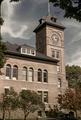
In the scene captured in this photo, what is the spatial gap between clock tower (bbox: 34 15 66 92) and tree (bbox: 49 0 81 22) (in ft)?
174

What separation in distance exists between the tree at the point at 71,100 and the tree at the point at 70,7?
126ft

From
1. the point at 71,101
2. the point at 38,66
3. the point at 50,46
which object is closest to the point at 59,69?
the point at 50,46

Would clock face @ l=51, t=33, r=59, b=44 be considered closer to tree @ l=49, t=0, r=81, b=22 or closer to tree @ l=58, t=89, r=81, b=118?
tree @ l=58, t=89, r=81, b=118

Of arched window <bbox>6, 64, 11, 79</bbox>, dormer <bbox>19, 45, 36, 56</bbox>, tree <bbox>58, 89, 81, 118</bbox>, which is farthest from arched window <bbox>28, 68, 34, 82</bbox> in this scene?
tree <bbox>58, 89, 81, 118</bbox>

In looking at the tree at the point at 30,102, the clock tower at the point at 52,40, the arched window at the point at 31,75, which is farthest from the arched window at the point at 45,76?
the tree at the point at 30,102

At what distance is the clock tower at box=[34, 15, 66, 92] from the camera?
63.8 m

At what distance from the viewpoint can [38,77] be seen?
51.6m

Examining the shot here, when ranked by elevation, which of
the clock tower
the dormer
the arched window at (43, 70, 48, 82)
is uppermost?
the clock tower

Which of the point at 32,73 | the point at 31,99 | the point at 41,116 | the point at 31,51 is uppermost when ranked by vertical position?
the point at 31,51

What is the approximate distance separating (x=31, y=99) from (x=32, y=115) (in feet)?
32.4

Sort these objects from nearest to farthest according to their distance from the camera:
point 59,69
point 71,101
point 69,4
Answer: point 69,4, point 71,101, point 59,69

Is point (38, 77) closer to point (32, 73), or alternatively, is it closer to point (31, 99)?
point (32, 73)

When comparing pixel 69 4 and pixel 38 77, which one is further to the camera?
pixel 38 77

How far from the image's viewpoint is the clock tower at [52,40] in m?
63.8
